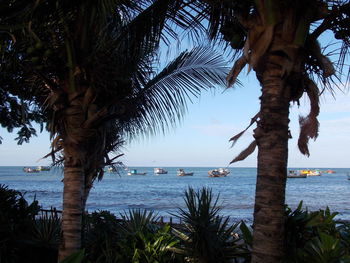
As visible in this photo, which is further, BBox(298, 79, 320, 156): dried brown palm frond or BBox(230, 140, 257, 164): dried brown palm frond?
BBox(230, 140, 257, 164): dried brown palm frond

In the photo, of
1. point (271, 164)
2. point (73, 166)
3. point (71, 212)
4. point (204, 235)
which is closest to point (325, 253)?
point (271, 164)

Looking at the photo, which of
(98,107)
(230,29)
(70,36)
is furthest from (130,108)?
(230,29)

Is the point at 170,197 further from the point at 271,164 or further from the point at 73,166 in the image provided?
the point at 271,164

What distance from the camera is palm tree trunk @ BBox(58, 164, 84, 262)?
178 inches

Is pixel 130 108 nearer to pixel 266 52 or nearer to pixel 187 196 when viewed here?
pixel 187 196

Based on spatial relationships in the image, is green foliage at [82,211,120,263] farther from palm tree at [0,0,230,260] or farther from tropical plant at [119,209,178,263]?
palm tree at [0,0,230,260]

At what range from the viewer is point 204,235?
5.03 metres

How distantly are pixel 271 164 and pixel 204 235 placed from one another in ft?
6.33

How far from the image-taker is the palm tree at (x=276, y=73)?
11.2 feet

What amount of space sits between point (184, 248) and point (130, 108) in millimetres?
2060

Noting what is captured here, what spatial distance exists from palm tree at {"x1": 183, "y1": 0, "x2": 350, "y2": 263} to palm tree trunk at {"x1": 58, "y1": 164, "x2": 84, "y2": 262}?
83.7 inches

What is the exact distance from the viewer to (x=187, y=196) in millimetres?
5316

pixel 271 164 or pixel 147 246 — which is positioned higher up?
pixel 271 164

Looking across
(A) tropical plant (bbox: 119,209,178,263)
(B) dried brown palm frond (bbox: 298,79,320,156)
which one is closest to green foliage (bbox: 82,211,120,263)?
(A) tropical plant (bbox: 119,209,178,263)
